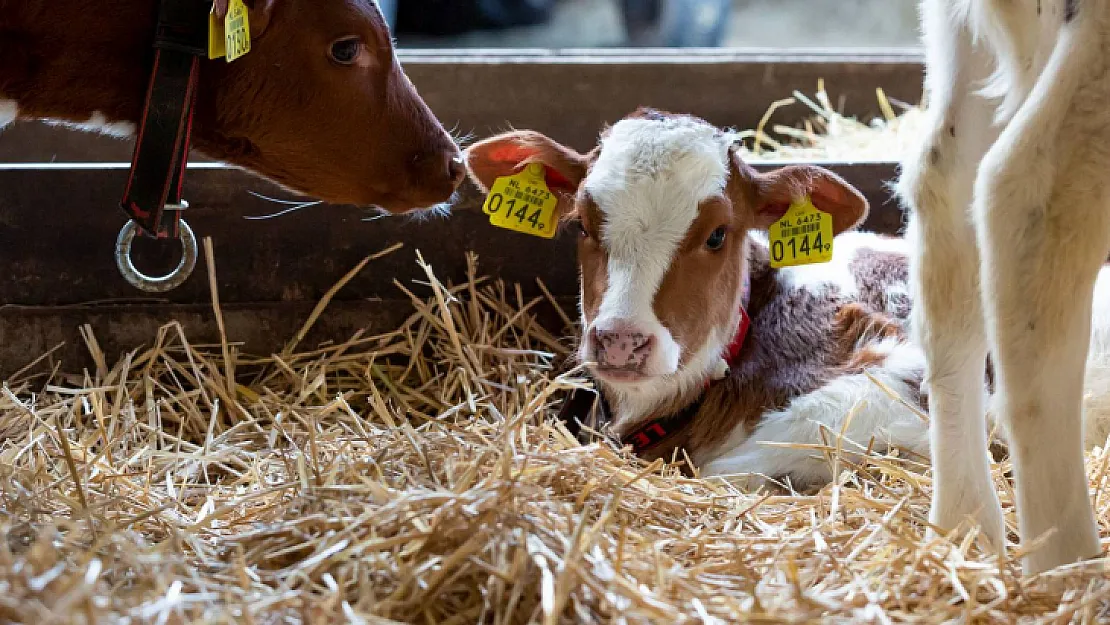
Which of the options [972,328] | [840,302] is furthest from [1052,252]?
[840,302]

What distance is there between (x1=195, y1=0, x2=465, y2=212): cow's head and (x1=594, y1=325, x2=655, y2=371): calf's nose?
674mm

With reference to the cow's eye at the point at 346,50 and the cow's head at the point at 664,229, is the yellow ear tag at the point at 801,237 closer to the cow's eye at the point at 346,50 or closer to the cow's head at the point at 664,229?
the cow's head at the point at 664,229

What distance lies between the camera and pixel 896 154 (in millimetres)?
5184

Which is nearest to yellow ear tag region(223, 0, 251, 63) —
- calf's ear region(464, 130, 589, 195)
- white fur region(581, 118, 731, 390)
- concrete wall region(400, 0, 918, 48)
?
calf's ear region(464, 130, 589, 195)

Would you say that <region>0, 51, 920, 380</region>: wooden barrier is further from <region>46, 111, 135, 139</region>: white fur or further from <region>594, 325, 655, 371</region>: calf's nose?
<region>594, 325, 655, 371</region>: calf's nose

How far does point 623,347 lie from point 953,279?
90cm

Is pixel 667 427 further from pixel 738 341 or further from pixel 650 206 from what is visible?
pixel 650 206

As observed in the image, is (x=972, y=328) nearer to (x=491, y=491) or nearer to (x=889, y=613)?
(x=889, y=613)

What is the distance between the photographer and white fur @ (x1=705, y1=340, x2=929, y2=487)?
312 centimetres

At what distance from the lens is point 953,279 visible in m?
2.31

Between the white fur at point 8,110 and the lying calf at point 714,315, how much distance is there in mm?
1291

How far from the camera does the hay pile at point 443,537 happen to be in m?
1.88

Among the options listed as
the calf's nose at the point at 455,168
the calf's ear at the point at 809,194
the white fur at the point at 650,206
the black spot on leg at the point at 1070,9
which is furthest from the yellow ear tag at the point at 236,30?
the black spot on leg at the point at 1070,9

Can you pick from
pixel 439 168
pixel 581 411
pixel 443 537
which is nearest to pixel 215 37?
pixel 439 168
